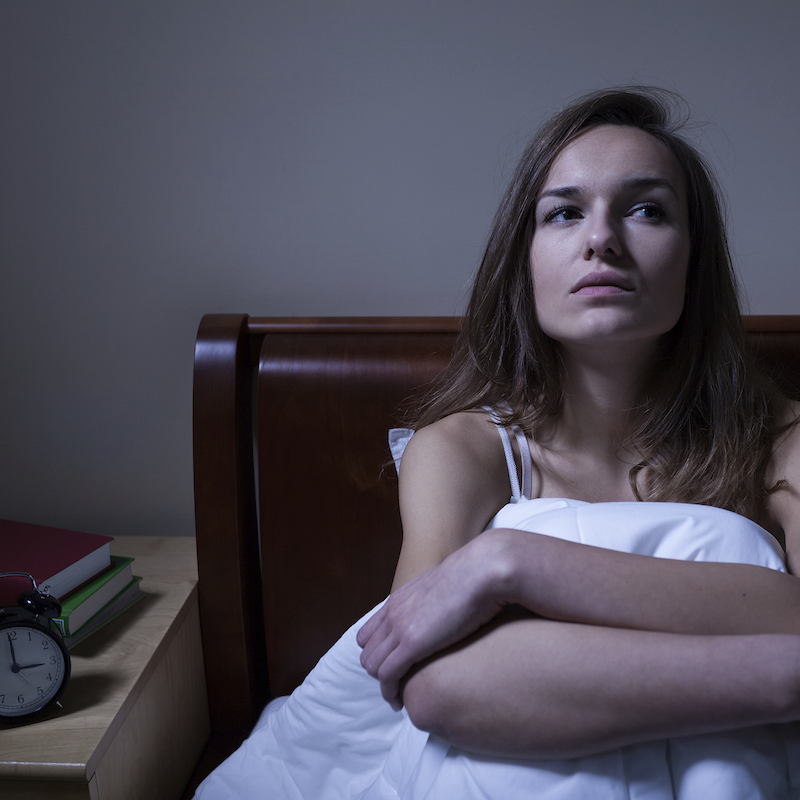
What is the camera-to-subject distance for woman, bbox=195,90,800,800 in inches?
26.0

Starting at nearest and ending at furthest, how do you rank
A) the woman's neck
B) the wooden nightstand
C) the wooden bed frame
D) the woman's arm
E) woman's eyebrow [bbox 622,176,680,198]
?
the woman's arm, the wooden nightstand, woman's eyebrow [bbox 622,176,680,198], the woman's neck, the wooden bed frame

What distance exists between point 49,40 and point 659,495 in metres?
1.45

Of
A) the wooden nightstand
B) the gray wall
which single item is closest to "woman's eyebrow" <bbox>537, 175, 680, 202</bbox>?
the gray wall

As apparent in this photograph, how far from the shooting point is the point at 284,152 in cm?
135

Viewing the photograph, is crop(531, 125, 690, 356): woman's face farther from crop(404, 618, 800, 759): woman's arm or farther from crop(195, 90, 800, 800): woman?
crop(404, 618, 800, 759): woman's arm

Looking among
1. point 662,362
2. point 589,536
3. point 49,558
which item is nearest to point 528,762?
point 589,536

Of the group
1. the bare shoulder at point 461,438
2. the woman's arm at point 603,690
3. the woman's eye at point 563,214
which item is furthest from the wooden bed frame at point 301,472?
the woman's arm at point 603,690

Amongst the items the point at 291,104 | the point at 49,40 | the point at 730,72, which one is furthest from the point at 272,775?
the point at 730,72

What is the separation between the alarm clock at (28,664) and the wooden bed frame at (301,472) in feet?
1.16

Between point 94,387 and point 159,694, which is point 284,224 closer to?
point 94,387

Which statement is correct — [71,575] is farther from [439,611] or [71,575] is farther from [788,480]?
[788,480]

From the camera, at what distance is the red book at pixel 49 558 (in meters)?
1.02

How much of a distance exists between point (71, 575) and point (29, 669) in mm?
181

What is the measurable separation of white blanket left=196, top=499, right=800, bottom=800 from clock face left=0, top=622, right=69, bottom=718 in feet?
0.94
